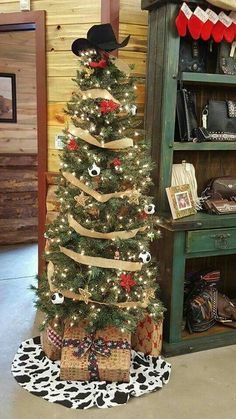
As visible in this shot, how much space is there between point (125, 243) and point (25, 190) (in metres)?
2.75

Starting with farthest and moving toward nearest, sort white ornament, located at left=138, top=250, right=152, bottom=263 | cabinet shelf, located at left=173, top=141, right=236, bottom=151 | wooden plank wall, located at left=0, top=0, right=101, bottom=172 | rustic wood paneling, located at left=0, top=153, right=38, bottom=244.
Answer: rustic wood paneling, located at left=0, top=153, right=38, bottom=244
wooden plank wall, located at left=0, top=0, right=101, bottom=172
cabinet shelf, located at left=173, top=141, right=236, bottom=151
white ornament, located at left=138, top=250, right=152, bottom=263

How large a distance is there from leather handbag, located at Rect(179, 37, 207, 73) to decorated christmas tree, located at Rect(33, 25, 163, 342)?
0.46 meters

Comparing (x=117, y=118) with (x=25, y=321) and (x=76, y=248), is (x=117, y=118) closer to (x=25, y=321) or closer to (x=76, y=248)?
(x=76, y=248)

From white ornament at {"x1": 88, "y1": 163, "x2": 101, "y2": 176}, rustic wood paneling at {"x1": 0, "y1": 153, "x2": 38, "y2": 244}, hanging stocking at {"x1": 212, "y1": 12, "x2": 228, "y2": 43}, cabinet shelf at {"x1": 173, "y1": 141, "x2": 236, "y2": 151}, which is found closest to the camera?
white ornament at {"x1": 88, "y1": 163, "x2": 101, "y2": 176}

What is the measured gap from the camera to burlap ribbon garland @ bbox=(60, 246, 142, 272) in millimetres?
2150

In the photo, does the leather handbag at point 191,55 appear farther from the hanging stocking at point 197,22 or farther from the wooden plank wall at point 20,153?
the wooden plank wall at point 20,153

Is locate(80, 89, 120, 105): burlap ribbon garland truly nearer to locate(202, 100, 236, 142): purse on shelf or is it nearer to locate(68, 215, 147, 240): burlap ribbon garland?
locate(68, 215, 147, 240): burlap ribbon garland

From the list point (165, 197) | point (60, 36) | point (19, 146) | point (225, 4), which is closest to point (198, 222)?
point (165, 197)

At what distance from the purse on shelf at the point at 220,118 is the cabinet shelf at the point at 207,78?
200mm

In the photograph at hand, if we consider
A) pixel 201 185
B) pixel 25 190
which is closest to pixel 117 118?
pixel 201 185

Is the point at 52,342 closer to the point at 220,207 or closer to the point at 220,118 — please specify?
the point at 220,207

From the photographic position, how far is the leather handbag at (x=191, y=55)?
96.3 inches

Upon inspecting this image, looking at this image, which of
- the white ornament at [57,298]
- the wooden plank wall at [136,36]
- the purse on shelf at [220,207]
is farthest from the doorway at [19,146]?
the purse on shelf at [220,207]

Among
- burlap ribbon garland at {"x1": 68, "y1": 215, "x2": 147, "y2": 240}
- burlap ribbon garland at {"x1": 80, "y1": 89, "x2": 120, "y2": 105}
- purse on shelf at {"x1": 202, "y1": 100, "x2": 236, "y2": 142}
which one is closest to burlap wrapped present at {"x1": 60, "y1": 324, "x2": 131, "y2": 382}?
burlap ribbon garland at {"x1": 68, "y1": 215, "x2": 147, "y2": 240}
